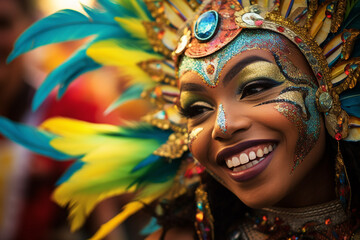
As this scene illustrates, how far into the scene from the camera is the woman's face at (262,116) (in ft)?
4.89

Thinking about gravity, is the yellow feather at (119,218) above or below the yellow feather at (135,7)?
below

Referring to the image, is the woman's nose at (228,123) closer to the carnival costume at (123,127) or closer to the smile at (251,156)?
the smile at (251,156)

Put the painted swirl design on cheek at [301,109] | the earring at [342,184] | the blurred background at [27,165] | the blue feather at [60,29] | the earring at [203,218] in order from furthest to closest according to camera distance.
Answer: the blurred background at [27,165]
the blue feather at [60,29]
the earring at [203,218]
the earring at [342,184]
the painted swirl design on cheek at [301,109]

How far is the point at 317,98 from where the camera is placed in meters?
1.55

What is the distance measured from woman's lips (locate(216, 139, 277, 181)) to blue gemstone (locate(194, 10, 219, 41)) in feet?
1.42

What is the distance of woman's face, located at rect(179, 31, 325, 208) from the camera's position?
1.49m

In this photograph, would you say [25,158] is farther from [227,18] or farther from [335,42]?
[335,42]

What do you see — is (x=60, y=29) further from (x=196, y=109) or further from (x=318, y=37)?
(x=318, y=37)

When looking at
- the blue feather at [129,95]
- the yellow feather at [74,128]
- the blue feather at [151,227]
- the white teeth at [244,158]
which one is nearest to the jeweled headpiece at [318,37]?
the white teeth at [244,158]

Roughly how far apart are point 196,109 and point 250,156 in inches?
11.9

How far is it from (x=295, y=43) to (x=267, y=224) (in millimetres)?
740

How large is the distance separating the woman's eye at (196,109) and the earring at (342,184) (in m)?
0.52

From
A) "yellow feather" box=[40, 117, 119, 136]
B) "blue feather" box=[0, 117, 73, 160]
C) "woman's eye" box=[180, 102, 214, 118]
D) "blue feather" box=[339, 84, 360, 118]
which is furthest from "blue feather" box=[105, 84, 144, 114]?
"blue feather" box=[339, 84, 360, 118]

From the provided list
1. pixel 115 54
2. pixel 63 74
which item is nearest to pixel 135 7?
pixel 115 54
